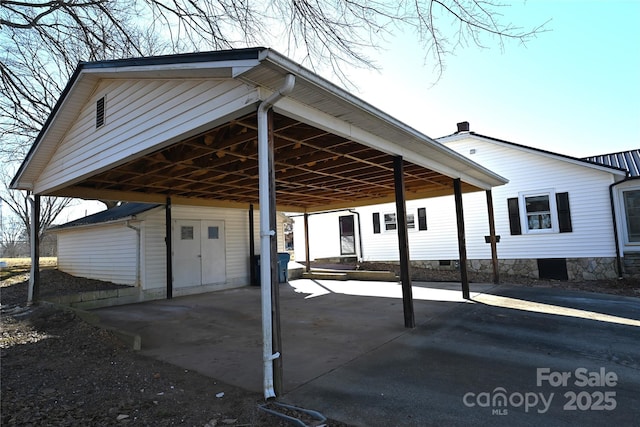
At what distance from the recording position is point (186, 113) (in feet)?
13.2

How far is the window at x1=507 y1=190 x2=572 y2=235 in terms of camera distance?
11133 mm

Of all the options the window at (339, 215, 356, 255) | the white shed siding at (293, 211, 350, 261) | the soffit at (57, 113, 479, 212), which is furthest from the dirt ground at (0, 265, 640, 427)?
the white shed siding at (293, 211, 350, 261)

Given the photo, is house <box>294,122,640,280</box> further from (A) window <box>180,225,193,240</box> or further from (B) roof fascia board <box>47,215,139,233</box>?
(B) roof fascia board <box>47,215,139,233</box>

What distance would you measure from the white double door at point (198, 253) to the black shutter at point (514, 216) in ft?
32.8

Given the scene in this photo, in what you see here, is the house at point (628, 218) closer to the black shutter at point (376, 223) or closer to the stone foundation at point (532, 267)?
the stone foundation at point (532, 267)

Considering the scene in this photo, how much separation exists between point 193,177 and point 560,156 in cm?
1120

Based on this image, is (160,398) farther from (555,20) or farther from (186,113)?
(555,20)

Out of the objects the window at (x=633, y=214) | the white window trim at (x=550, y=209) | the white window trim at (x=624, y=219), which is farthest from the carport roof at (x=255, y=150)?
the window at (x=633, y=214)

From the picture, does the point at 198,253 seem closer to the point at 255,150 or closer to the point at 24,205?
the point at 255,150

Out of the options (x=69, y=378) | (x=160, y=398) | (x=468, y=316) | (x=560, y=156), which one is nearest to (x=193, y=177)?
(x=69, y=378)

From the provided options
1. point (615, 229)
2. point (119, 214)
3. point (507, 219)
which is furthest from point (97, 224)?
point (615, 229)

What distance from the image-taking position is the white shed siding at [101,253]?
920 cm

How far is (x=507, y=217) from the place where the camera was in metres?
12.2

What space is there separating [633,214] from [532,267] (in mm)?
3163
